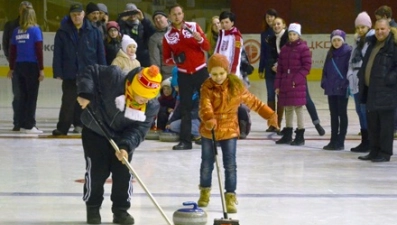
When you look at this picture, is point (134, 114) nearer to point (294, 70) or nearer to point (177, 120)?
point (294, 70)

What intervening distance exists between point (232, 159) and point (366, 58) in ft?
9.44

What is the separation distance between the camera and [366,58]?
8.97m

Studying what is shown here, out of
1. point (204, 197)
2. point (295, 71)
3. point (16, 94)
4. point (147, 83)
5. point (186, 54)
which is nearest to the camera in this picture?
point (147, 83)

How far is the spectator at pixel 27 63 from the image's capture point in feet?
36.3

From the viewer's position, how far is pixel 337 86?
967 cm

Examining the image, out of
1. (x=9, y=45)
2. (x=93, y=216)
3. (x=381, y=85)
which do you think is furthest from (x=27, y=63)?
(x=93, y=216)

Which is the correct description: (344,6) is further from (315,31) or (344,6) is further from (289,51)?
(289,51)

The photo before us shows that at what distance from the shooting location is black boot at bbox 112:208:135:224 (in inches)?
237

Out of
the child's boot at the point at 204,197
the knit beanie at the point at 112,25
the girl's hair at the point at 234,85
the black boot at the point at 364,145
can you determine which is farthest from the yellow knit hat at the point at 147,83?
the knit beanie at the point at 112,25

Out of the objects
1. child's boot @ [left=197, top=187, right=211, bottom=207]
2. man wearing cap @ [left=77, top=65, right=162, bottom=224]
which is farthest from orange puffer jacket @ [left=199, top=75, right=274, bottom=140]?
man wearing cap @ [left=77, top=65, right=162, bottom=224]

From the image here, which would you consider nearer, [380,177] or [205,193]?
[205,193]

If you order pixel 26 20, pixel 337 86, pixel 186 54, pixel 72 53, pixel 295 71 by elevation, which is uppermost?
pixel 26 20

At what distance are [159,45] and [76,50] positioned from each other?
1.10 meters

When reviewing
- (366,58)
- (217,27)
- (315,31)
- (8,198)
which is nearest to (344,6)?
(315,31)
